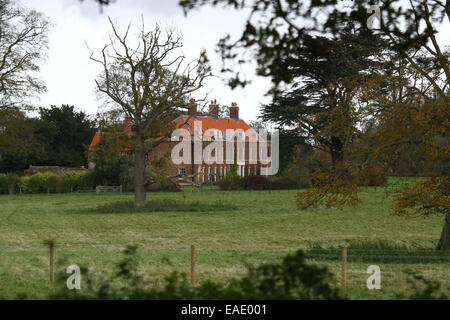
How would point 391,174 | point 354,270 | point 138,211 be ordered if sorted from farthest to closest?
point 138,211 → point 391,174 → point 354,270

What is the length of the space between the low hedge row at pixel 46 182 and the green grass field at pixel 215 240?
15.1m

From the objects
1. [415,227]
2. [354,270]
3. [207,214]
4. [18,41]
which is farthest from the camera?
[18,41]

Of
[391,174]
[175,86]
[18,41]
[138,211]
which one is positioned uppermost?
[18,41]

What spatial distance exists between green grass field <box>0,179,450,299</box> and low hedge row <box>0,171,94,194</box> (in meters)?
15.1

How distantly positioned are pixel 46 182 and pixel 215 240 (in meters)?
36.6

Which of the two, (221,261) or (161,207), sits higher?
(161,207)

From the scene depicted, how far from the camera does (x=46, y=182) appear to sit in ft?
166

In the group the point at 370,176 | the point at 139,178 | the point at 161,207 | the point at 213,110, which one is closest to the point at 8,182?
the point at 139,178

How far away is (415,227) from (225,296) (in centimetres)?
2079

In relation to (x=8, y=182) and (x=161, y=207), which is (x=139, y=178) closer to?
(x=161, y=207)

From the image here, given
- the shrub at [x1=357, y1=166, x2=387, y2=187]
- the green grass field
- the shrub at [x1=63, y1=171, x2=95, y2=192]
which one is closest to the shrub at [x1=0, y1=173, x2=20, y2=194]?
the shrub at [x1=63, y1=171, x2=95, y2=192]
